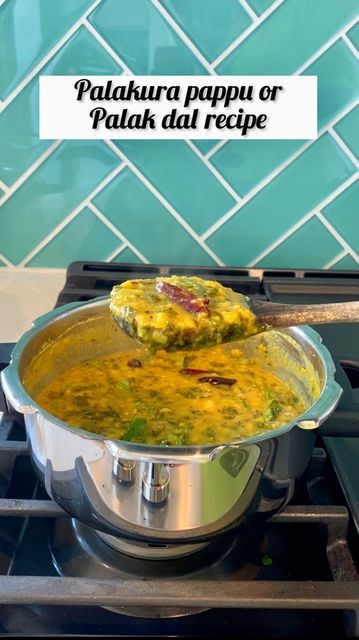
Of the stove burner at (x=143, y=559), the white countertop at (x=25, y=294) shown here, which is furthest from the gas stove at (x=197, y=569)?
the white countertop at (x=25, y=294)

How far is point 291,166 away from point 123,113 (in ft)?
0.85

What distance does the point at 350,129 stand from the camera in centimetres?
96

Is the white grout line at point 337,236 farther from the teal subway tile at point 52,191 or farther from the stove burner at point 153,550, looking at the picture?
the stove burner at point 153,550

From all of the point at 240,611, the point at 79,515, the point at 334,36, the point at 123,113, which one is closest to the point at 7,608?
the point at 79,515

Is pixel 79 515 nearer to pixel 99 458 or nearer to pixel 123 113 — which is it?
pixel 99 458

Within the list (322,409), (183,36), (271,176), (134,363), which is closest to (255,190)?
(271,176)

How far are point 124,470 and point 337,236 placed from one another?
0.63 metres

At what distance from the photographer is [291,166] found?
3.23 feet

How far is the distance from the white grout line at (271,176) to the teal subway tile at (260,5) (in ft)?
0.59

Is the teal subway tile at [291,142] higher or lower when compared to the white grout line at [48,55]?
lower

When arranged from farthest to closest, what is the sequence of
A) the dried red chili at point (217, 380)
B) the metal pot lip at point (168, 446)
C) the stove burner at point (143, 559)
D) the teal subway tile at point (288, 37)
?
1. the teal subway tile at point (288, 37)
2. the dried red chili at point (217, 380)
3. the stove burner at point (143, 559)
4. the metal pot lip at point (168, 446)

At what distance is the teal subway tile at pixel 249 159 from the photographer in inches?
38.2

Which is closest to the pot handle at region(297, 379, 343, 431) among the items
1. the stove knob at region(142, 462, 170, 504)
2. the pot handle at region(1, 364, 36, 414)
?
the stove knob at region(142, 462, 170, 504)

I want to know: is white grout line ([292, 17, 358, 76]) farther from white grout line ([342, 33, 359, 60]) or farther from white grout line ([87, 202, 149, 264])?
white grout line ([87, 202, 149, 264])
